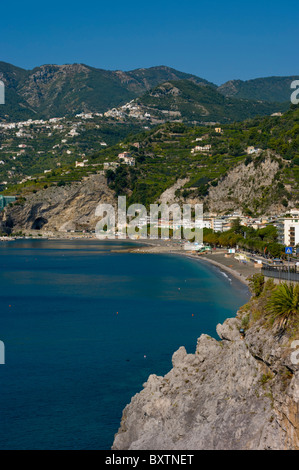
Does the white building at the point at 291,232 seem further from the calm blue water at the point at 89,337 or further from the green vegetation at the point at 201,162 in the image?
the green vegetation at the point at 201,162

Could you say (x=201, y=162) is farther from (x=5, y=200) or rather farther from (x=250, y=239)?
(x=250, y=239)

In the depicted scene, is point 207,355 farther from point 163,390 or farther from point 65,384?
point 65,384

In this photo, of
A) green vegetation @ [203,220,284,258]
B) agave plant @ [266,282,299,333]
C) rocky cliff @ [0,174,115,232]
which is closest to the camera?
agave plant @ [266,282,299,333]

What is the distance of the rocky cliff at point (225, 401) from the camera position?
14.9 meters

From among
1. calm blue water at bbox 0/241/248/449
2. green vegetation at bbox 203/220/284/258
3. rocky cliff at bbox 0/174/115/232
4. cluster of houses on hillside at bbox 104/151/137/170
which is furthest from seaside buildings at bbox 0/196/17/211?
calm blue water at bbox 0/241/248/449

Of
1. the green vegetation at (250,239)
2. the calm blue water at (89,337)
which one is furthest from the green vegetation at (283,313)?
the green vegetation at (250,239)

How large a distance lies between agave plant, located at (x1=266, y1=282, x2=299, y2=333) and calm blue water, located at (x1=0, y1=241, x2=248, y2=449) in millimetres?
8364

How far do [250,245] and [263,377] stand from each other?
257 ft

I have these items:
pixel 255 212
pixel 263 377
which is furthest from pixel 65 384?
pixel 255 212

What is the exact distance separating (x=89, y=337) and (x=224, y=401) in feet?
75.7

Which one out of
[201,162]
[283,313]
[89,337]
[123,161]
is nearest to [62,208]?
[123,161]

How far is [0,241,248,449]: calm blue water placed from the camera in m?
23.9

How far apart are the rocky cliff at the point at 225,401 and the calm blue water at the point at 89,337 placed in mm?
3199

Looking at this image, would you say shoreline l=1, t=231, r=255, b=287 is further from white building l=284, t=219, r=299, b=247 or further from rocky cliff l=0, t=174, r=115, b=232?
white building l=284, t=219, r=299, b=247
